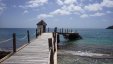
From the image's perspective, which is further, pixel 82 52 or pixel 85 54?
pixel 82 52

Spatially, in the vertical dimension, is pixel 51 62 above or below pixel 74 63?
above

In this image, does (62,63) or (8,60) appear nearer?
(8,60)

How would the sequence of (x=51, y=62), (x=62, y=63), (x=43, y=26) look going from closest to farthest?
(x=51, y=62)
(x=62, y=63)
(x=43, y=26)

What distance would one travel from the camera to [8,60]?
10.2 meters

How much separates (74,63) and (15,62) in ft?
38.0

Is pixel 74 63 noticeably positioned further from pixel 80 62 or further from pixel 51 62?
pixel 51 62

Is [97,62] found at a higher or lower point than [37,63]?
lower

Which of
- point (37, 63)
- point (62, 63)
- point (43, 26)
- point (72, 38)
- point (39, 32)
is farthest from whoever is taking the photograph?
point (72, 38)

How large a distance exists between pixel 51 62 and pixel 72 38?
1749 inches

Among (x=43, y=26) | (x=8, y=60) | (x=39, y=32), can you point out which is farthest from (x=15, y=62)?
(x=43, y=26)

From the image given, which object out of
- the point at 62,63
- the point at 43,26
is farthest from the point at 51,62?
the point at 43,26

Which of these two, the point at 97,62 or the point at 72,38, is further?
→ the point at 72,38

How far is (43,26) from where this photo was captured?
30.9 metres

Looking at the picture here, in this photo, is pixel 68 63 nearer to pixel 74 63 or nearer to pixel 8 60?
pixel 74 63
